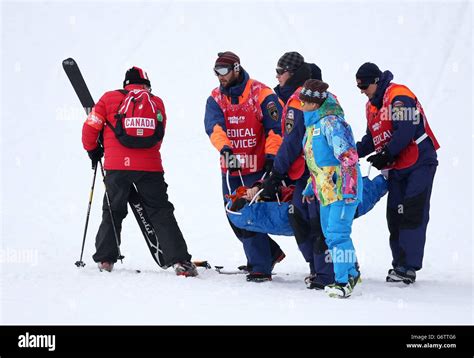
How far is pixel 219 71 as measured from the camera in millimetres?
7270

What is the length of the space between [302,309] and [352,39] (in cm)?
1653

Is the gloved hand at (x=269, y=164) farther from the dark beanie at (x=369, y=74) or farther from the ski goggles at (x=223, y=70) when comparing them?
the dark beanie at (x=369, y=74)

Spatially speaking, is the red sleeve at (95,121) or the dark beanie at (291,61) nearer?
the dark beanie at (291,61)

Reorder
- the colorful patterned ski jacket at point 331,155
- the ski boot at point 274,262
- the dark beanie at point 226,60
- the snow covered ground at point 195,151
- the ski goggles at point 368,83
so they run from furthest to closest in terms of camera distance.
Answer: the ski boot at point 274,262 → the ski goggles at point 368,83 → the dark beanie at point 226,60 → the colorful patterned ski jacket at point 331,155 → the snow covered ground at point 195,151

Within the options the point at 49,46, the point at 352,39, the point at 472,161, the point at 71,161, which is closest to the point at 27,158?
the point at 71,161

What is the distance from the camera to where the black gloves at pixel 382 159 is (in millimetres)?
7188

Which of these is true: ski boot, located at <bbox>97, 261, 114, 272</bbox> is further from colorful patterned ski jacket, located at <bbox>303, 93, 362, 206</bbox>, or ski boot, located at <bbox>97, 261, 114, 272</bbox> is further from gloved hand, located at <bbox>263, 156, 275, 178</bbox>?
colorful patterned ski jacket, located at <bbox>303, 93, 362, 206</bbox>

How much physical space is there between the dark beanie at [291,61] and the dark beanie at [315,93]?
2.76 feet

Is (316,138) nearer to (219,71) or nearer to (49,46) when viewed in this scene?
(219,71)

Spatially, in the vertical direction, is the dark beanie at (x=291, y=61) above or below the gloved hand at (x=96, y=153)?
above

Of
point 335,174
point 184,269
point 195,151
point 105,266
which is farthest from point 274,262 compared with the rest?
point 195,151

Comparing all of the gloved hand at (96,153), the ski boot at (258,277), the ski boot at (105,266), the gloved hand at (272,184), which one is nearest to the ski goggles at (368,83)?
the gloved hand at (272,184)

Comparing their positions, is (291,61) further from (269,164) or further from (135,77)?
(135,77)

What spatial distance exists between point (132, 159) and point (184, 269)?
1.12 m
